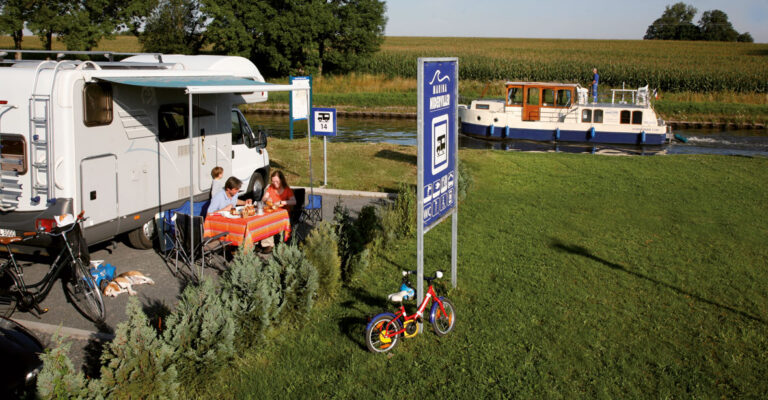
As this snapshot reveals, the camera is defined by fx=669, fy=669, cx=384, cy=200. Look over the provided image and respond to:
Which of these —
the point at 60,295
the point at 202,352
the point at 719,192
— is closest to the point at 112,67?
the point at 60,295

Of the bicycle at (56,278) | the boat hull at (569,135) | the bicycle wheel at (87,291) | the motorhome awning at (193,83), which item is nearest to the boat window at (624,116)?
the boat hull at (569,135)

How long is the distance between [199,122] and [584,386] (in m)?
7.37

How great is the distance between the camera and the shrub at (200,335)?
17.7 ft

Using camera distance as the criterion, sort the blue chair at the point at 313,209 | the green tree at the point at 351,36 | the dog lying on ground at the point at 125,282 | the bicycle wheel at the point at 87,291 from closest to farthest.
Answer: the bicycle wheel at the point at 87,291, the dog lying on ground at the point at 125,282, the blue chair at the point at 313,209, the green tree at the point at 351,36

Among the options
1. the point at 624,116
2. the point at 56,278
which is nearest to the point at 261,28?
the point at 624,116

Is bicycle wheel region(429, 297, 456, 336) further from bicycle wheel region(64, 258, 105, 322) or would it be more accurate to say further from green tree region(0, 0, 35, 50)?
green tree region(0, 0, 35, 50)

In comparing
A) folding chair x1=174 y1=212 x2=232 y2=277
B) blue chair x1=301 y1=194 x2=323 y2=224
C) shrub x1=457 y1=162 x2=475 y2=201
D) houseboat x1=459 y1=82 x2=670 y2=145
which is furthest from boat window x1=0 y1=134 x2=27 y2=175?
houseboat x1=459 y1=82 x2=670 y2=145

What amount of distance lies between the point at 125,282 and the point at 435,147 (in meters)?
4.10

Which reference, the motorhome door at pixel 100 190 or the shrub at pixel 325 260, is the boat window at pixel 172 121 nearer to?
the motorhome door at pixel 100 190

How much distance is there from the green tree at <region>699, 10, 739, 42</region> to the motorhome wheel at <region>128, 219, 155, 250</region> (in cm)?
13601

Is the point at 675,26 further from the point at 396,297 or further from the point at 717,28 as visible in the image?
the point at 396,297

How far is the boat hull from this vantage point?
1141 inches

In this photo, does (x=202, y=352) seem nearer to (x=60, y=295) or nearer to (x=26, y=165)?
(x=60, y=295)

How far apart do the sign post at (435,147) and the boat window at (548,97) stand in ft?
78.9
